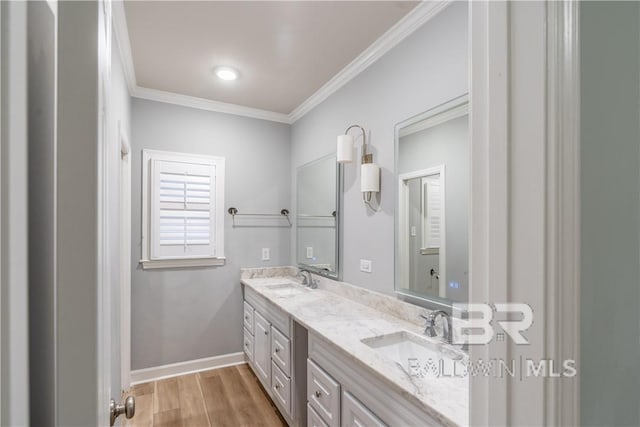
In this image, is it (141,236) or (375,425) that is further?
(141,236)

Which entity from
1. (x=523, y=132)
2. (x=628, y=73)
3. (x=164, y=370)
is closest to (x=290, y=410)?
(x=164, y=370)

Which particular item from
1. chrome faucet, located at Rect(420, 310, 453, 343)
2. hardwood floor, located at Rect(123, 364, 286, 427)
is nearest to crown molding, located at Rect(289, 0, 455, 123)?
chrome faucet, located at Rect(420, 310, 453, 343)

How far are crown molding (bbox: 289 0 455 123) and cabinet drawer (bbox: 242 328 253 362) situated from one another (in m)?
2.28

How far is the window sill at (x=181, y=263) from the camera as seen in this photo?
282cm

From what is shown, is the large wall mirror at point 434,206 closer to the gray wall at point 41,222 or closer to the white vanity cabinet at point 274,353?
the white vanity cabinet at point 274,353

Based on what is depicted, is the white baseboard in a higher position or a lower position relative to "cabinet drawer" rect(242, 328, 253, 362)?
lower

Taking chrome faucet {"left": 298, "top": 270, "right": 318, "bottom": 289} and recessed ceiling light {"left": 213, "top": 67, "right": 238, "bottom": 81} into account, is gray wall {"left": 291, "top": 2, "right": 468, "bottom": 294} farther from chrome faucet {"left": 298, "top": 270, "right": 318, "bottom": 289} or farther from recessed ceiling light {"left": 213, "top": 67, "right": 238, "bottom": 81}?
recessed ceiling light {"left": 213, "top": 67, "right": 238, "bottom": 81}

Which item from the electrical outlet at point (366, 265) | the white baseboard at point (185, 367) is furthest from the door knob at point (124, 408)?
the white baseboard at point (185, 367)

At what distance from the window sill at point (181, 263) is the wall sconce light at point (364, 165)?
1670 mm

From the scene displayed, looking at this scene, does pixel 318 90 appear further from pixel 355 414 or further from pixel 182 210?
pixel 355 414

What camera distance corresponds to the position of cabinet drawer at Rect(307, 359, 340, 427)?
149 centimetres
